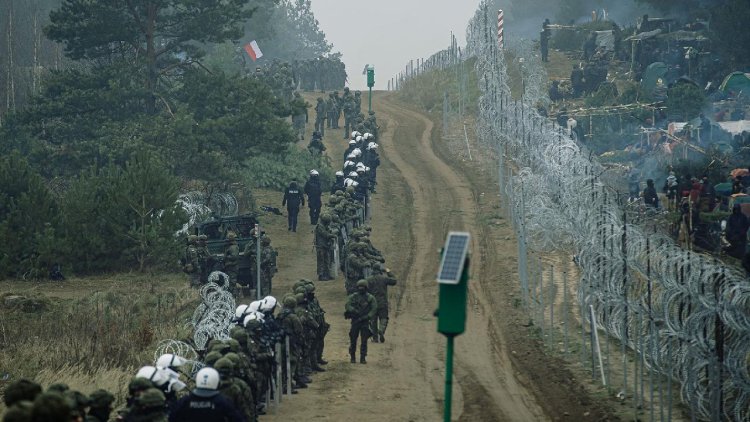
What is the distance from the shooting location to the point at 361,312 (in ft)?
66.6

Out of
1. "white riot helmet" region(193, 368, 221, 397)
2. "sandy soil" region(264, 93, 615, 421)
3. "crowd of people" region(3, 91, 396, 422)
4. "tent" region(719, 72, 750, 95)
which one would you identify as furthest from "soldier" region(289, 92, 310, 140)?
"white riot helmet" region(193, 368, 221, 397)

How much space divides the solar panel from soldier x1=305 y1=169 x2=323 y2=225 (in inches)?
848

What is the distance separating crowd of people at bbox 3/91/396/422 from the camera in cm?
1182

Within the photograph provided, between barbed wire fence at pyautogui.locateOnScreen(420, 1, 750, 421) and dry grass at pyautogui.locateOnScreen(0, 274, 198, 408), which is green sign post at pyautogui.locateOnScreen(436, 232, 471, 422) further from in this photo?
dry grass at pyautogui.locateOnScreen(0, 274, 198, 408)

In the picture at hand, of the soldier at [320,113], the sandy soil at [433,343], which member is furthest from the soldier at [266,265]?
the soldier at [320,113]

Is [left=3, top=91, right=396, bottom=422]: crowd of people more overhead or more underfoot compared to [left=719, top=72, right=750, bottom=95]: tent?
more underfoot

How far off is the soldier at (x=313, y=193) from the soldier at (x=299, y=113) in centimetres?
600

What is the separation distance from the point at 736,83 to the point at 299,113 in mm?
16851

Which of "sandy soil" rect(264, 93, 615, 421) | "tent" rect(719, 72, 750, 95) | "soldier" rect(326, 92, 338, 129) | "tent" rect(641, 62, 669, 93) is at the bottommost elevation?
"sandy soil" rect(264, 93, 615, 421)

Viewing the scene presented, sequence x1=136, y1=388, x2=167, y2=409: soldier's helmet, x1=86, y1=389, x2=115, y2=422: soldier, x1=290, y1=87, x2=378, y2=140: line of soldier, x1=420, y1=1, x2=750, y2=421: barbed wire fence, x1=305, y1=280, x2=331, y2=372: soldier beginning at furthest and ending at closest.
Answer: x1=290, y1=87, x2=378, y2=140: line of soldier
x1=305, y1=280, x2=331, y2=372: soldier
x1=420, y1=1, x2=750, y2=421: barbed wire fence
x1=136, y1=388, x2=167, y2=409: soldier's helmet
x1=86, y1=389, x2=115, y2=422: soldier

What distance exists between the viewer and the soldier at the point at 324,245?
2733 cm

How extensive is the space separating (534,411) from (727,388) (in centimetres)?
322

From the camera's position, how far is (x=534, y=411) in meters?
17.4

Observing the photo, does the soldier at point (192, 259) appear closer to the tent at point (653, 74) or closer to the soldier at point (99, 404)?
the soldier at point (99, 404)
